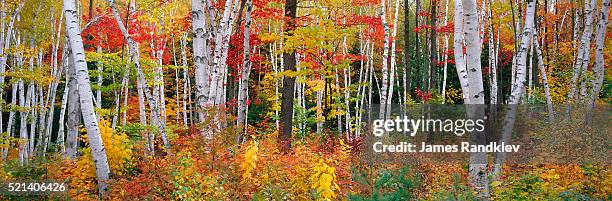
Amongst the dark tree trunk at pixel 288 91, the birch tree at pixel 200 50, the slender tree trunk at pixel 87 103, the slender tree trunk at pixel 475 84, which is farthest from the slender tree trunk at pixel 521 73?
the slender tree trunk at pixel 87 103

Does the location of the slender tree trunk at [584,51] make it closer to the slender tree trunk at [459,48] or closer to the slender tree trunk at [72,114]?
the slender tree trunk at [459,48]

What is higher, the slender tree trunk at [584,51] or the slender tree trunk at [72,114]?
the slender tree trunk at [584,51]

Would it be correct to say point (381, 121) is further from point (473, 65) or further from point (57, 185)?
point (57, 185)

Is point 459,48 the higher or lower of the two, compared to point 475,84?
higher

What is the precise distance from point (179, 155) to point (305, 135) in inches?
389

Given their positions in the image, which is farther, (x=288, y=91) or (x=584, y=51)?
(x=584, y=51)

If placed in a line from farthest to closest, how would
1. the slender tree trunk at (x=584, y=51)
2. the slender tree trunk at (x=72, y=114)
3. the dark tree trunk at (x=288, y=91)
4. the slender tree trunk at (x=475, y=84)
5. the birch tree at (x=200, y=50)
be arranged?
1. the slender tree trunk at (x=584, y=51)
2. the dark tree trunk at (x=288, y=91)
3. the slender tree trunk at (x=72, y=114)
4. the birch tree at (x=200, y=50)
5. the slender tree trunk at (x=475, y=84)

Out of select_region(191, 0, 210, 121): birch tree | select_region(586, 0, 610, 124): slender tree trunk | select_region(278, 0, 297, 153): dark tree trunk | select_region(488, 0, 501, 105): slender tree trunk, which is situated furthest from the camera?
select_region(488, 0, 501, 105): slender tree trunk

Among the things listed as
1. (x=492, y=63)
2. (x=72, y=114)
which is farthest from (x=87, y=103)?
(x=492, y=63)

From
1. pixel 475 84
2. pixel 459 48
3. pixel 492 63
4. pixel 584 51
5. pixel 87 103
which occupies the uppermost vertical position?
pixel 584 51

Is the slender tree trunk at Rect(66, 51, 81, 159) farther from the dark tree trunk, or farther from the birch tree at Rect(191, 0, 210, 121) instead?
the dark tree trunk

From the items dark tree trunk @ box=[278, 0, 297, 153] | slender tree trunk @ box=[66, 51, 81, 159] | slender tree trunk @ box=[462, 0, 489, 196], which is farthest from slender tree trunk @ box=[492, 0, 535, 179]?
slender tree trunk @ box=[66, 51, 81, 159]

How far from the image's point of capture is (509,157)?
1067cm

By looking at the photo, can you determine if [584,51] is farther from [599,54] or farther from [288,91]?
[288,91]
